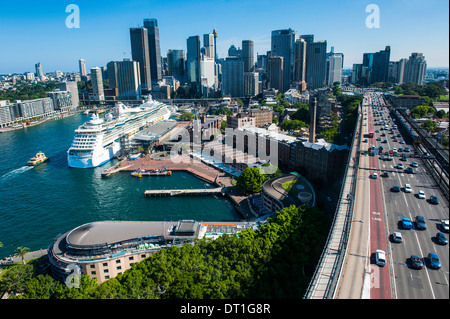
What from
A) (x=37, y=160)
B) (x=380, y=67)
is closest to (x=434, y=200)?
(x=37, y=160)

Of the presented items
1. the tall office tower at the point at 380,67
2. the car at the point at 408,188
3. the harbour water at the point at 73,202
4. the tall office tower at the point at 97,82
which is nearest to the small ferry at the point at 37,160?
the harbour water at the point at 73,202

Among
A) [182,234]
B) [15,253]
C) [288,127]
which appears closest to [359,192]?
[182,234]

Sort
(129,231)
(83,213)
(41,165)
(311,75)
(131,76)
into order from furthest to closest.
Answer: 1. (311,75)
2. (131,76)
3. (41,165)
4. (83,213)
5. (129,231)

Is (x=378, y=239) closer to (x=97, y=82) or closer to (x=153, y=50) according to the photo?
(x=97, y=82)

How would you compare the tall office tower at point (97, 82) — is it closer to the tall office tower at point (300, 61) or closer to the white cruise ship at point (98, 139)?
the white cruise ship at point (98, 139)
